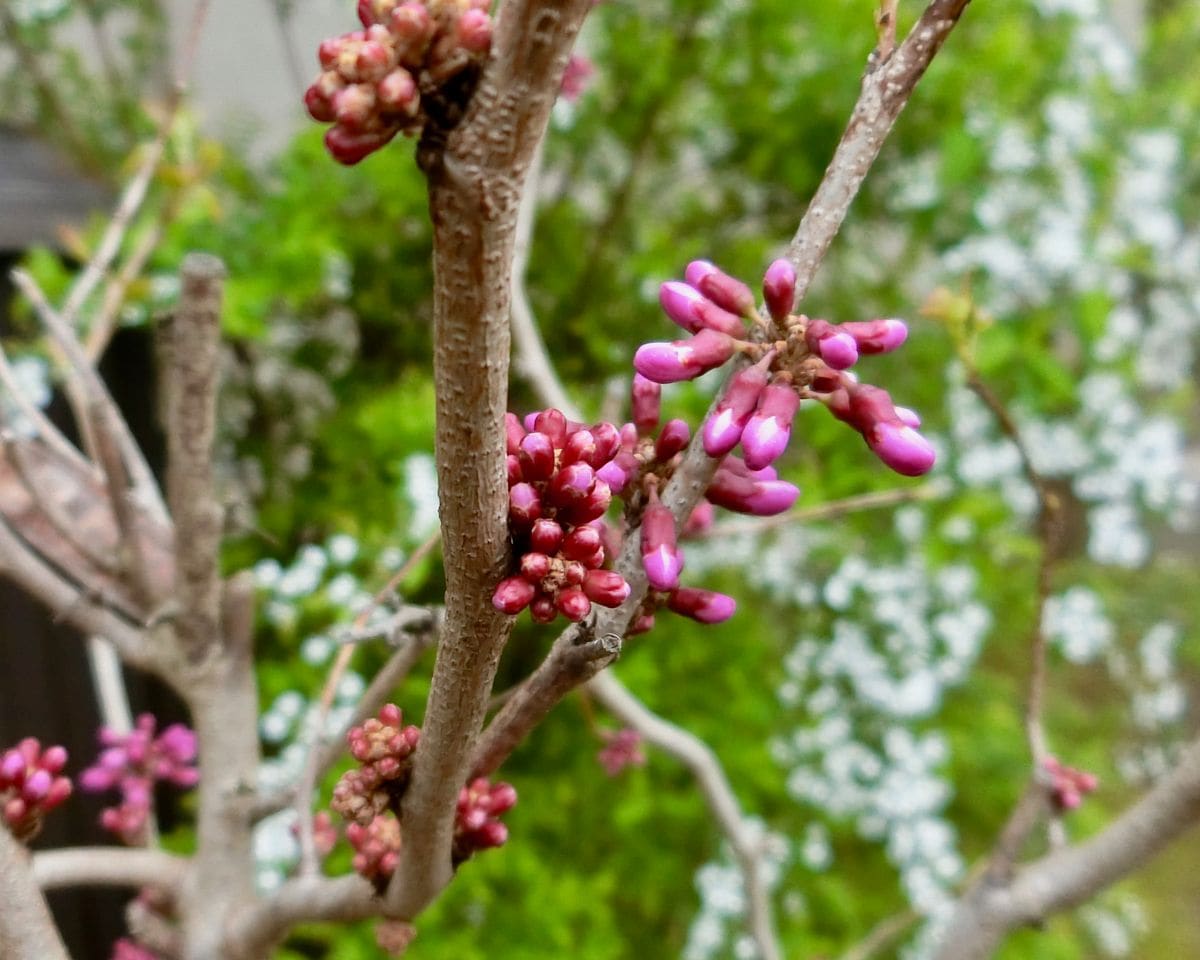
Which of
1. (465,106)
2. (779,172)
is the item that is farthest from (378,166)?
(465,106)

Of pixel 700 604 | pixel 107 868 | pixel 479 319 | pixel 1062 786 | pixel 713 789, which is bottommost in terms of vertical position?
pixel 713 789

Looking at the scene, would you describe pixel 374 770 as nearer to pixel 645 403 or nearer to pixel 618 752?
pixel 645 403

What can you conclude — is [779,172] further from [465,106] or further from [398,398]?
[465,106]

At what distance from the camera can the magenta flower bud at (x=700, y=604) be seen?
1.51 feet

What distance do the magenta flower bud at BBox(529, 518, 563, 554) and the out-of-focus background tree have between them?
93cm

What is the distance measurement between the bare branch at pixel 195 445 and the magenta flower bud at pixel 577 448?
1.50 ft

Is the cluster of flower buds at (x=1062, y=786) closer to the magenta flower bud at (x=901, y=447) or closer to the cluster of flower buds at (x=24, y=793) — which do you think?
the magenta flower bud at (x=901, y=447)

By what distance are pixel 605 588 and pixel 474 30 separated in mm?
201

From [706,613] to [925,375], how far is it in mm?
1341

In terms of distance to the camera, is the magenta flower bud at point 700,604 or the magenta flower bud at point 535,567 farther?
the magenta flower bud at point 700,604

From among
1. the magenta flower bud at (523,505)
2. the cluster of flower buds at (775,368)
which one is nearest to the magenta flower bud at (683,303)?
the cluster of flower buds at (775,368)

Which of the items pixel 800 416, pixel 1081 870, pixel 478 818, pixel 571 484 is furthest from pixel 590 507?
pixel 800 416

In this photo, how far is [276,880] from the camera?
1.18 meters

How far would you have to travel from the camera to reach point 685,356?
37 cm
